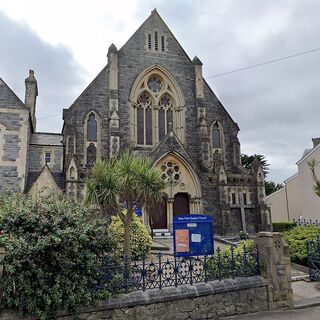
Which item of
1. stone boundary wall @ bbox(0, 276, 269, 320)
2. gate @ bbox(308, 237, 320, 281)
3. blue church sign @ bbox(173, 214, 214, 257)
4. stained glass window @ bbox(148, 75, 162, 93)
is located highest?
stained glass window @ bbox(148, 75, 162, 93)

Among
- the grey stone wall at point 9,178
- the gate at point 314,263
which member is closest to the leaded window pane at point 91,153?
the grey stone wall at point 9,178

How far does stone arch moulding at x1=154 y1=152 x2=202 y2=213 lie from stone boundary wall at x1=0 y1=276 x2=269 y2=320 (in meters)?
14.8

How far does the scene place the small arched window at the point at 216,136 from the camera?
91.0 ft

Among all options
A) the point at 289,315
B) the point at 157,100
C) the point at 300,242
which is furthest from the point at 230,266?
the point at 157,100

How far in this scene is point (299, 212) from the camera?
34.9m

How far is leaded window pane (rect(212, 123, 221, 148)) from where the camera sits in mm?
27766

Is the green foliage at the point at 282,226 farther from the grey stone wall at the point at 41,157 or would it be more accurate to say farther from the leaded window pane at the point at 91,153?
the grey stone wall at the point at 41,157

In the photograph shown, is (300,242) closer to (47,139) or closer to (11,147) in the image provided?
(11,147)

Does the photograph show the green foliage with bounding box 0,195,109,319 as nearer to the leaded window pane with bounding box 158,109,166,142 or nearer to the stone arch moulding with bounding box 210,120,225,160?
the leaded window pane with bounding box 158,109,166,142

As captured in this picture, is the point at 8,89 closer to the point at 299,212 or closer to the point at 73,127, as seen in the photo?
the point at 73,127

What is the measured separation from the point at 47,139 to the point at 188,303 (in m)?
22.5

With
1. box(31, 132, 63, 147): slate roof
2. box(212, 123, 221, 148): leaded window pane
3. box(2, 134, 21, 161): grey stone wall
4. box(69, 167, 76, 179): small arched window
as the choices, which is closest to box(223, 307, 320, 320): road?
box(69, 167, 76, 179): small arched window

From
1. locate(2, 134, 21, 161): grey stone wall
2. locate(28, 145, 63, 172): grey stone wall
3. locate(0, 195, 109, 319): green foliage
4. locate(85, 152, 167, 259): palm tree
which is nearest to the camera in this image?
locate(0, 195, 109, 319): green foliage

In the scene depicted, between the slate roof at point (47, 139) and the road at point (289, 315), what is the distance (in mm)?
20876
